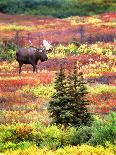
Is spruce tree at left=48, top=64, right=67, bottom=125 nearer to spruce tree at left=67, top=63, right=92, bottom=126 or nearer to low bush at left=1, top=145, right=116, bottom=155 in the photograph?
spruce tree at left=67, top=63, right=92, bottom=126

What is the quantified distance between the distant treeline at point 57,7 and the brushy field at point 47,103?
3432 centimetres

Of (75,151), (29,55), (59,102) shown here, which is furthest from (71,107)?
(29,55)

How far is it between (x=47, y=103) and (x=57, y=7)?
6308 centimetres

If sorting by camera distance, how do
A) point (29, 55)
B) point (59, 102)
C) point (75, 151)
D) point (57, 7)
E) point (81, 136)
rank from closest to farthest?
1. point (75, 151)
2. point (81, 136)
3. point (59, 102)
4. point (29, 55)
5. point (57, 7)

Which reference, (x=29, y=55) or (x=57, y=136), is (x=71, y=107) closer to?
(x=57, y=136)

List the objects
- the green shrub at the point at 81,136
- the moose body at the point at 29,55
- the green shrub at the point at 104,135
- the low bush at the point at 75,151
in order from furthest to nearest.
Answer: the moose body at the point at 29,55 → the green shrub at the point at 81,136 → the green shrub at the point at 104,135 → the low bush at the point at 75,151

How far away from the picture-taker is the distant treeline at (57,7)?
279 feet

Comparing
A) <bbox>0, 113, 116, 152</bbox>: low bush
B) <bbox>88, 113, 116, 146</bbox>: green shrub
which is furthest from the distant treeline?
<bbox>88, 113, 116, 146</bbox>: green shrub

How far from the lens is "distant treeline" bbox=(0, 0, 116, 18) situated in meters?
85.0

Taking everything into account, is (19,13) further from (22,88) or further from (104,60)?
(22,88)

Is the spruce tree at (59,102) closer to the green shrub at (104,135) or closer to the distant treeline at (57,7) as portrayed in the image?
the green shrub at (104,135)

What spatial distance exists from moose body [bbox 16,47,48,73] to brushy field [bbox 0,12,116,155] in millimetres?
959

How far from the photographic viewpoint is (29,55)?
3962 cm

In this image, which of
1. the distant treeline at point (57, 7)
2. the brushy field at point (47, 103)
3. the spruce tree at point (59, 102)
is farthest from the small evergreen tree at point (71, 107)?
the distant treeline at point (57, 7)
